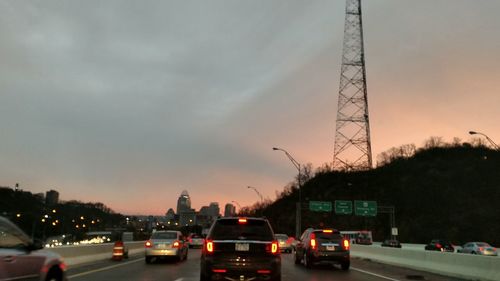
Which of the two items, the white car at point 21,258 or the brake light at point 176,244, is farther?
the brake light at point 176,244

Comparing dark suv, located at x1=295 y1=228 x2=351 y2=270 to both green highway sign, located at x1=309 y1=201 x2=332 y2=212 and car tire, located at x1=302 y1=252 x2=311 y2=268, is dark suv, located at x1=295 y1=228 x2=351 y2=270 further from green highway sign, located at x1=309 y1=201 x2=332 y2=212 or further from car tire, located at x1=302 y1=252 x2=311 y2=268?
green highway sign, located at x1=309 y1=201 x2=332 y2=212

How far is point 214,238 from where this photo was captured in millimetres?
11844

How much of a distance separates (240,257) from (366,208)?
217ft

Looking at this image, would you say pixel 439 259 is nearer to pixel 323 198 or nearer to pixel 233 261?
pixel 233 261

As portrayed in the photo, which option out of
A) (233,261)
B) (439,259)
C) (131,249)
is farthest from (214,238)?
(131,249)

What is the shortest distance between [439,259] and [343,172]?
5536 inches

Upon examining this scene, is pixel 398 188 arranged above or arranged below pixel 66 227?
above

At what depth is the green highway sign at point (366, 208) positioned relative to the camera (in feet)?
245

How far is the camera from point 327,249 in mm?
22656

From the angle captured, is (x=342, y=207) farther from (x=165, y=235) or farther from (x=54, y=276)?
(x=54, y=276)

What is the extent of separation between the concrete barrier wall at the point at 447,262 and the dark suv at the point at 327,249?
11.5ft

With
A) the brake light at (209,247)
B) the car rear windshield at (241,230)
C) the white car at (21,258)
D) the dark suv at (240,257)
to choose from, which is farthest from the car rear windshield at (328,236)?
the white car at (21,258)

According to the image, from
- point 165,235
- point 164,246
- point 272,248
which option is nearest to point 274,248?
point 272,248

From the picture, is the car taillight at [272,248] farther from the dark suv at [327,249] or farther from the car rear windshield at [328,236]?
the car rear windshield at [328,236]
